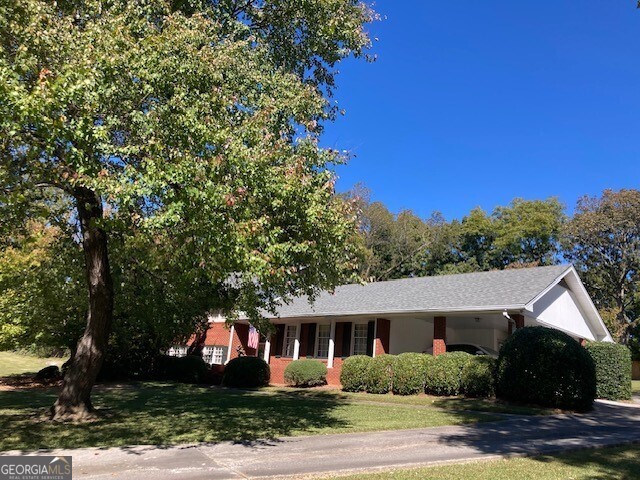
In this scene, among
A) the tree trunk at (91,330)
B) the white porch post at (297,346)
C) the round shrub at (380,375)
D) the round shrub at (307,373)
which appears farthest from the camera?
the white porch post at (297,346)

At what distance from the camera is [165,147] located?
833cm

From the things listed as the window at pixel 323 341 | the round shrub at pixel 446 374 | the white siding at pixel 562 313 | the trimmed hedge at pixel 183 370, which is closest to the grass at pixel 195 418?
the round shrub at pixel 446 374

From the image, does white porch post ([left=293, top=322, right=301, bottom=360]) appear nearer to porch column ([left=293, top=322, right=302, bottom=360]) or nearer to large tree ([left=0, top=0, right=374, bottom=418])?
porch column ([left=293, top=322, right=302, bottom=360])

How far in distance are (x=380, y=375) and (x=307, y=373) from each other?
4.29 m

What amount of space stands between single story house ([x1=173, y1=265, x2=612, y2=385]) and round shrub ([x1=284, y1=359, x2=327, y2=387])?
0.70 meters

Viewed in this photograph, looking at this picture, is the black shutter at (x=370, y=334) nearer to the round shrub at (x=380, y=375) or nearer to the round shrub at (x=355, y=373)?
the round shrub at (x=355, y=373)

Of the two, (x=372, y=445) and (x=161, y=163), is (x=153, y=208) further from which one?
(x=372, y=445)

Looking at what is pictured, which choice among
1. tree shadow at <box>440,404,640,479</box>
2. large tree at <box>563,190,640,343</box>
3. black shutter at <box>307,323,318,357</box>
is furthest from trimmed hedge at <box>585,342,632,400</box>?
large tree at <box>563,190,640,343</box>

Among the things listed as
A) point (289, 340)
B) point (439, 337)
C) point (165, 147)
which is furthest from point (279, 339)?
point (165, 147)

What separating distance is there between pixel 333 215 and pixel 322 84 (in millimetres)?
7482

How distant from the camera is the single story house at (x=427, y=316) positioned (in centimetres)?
2008

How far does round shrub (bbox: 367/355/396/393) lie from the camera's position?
64.6ft

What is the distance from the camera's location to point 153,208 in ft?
31.9

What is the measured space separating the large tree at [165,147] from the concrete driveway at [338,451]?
2.86 meters
